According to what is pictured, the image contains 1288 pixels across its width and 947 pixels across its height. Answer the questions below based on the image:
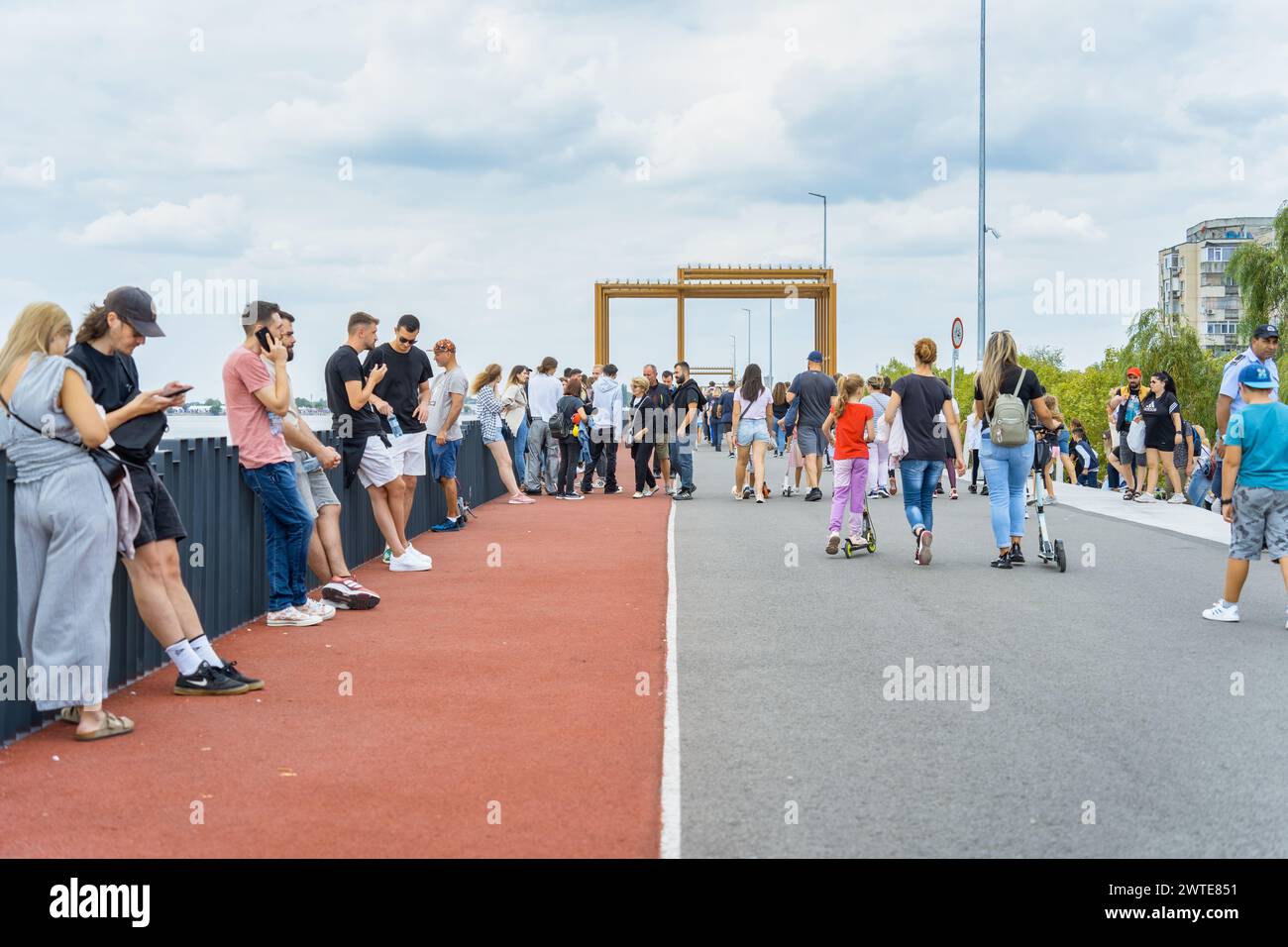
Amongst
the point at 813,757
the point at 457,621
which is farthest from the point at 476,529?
the point at 813,757

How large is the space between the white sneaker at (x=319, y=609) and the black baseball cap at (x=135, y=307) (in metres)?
3.26

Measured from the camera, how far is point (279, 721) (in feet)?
21.0

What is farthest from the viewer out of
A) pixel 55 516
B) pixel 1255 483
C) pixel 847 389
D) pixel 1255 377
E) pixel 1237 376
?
pixel 847 389

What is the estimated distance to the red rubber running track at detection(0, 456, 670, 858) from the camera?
15.3 feet

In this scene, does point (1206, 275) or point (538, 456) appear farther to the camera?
point (1206, 275)

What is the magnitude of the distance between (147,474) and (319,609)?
2.78 meters

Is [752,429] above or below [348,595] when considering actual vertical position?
above

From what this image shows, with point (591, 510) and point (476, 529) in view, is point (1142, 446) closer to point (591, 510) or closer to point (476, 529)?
point (591, 510)

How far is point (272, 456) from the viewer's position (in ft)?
28.2

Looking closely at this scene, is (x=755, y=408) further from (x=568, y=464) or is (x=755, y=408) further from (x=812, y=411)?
(x=568, y=464)

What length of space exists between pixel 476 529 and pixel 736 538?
3.27 meters

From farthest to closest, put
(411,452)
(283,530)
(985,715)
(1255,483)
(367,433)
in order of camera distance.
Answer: (411,452) < (367,433) < (1255,483) < (283,530) < (985,715)

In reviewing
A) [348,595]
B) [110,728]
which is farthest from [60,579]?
[348,595]

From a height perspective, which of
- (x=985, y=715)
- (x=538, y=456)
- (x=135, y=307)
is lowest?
(x=985, y=715)
